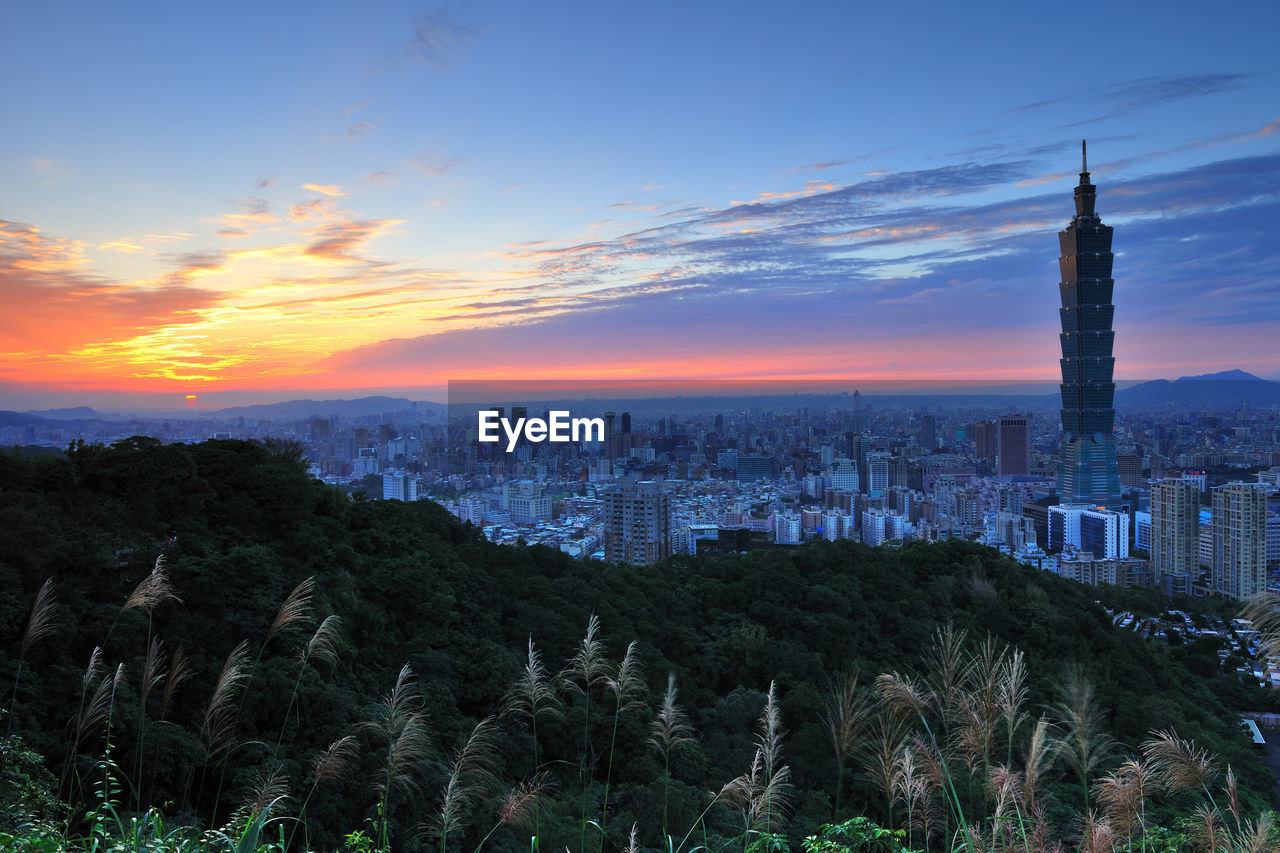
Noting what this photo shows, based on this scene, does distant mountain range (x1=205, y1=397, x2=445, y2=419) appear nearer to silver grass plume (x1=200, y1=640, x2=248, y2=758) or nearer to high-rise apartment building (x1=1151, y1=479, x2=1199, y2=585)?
silver grass plume (x1=200, y1=640, x2=248, y2=758)

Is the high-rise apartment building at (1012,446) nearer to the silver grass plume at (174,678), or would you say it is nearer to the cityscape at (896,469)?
the cityscape at (896,469)

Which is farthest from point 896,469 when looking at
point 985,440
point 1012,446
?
point 1012,446

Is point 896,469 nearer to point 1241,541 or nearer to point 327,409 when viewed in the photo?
point 1241,541

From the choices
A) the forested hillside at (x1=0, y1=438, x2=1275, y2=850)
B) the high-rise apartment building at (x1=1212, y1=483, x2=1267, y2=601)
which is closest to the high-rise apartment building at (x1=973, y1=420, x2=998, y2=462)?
the high-rise apartment building at (x1=1212, y1=483, x2=1267, y2=601)

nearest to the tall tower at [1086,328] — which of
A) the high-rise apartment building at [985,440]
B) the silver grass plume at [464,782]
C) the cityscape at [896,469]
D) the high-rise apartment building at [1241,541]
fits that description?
→ the cityscape at [896,469]

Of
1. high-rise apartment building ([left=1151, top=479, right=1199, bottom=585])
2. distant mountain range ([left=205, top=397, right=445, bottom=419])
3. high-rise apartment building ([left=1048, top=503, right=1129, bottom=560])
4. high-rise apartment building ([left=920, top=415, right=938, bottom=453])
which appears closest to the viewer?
distant mountain range ([left=205, top=397, right=445, bottom=419])

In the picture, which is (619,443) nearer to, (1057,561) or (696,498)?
(696,498)
